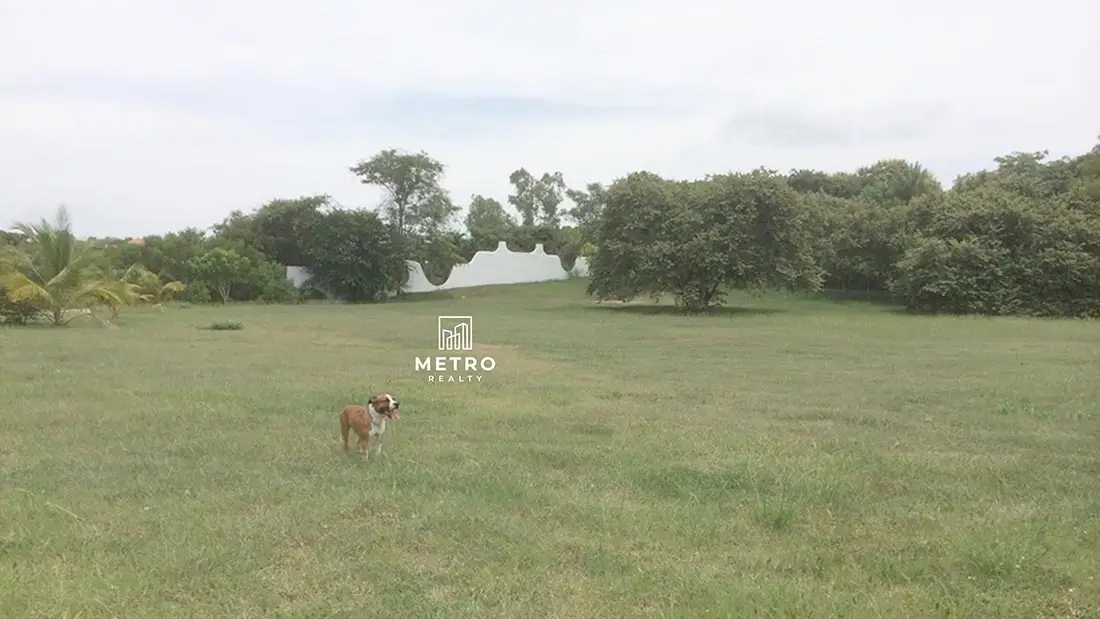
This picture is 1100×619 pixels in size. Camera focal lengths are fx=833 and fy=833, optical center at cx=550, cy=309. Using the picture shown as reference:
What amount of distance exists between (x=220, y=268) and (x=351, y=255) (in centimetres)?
499

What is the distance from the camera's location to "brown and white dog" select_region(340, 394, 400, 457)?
17.0ft

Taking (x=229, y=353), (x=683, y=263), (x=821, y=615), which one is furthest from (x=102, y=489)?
(x=683, y=263)

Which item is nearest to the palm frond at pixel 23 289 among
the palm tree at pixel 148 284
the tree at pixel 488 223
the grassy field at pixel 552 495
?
the palm tree at pixel 148 284

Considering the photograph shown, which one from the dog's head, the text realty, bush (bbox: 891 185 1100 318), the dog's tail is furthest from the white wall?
the dog's head

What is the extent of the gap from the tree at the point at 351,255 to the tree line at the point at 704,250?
6cm

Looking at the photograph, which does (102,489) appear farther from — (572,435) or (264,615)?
(572,435)

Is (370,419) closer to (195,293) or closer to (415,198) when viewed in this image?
(195,293)

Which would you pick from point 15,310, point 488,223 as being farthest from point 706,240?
point 488,223

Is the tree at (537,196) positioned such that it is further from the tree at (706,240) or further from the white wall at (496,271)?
the tree at (706,240)

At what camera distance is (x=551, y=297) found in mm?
35094

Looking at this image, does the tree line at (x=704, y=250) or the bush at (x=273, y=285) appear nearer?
the tree line at (x=704, y=250)

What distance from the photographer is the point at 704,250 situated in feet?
80.0

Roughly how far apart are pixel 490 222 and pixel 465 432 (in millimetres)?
45432

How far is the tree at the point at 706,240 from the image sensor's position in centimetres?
2445
